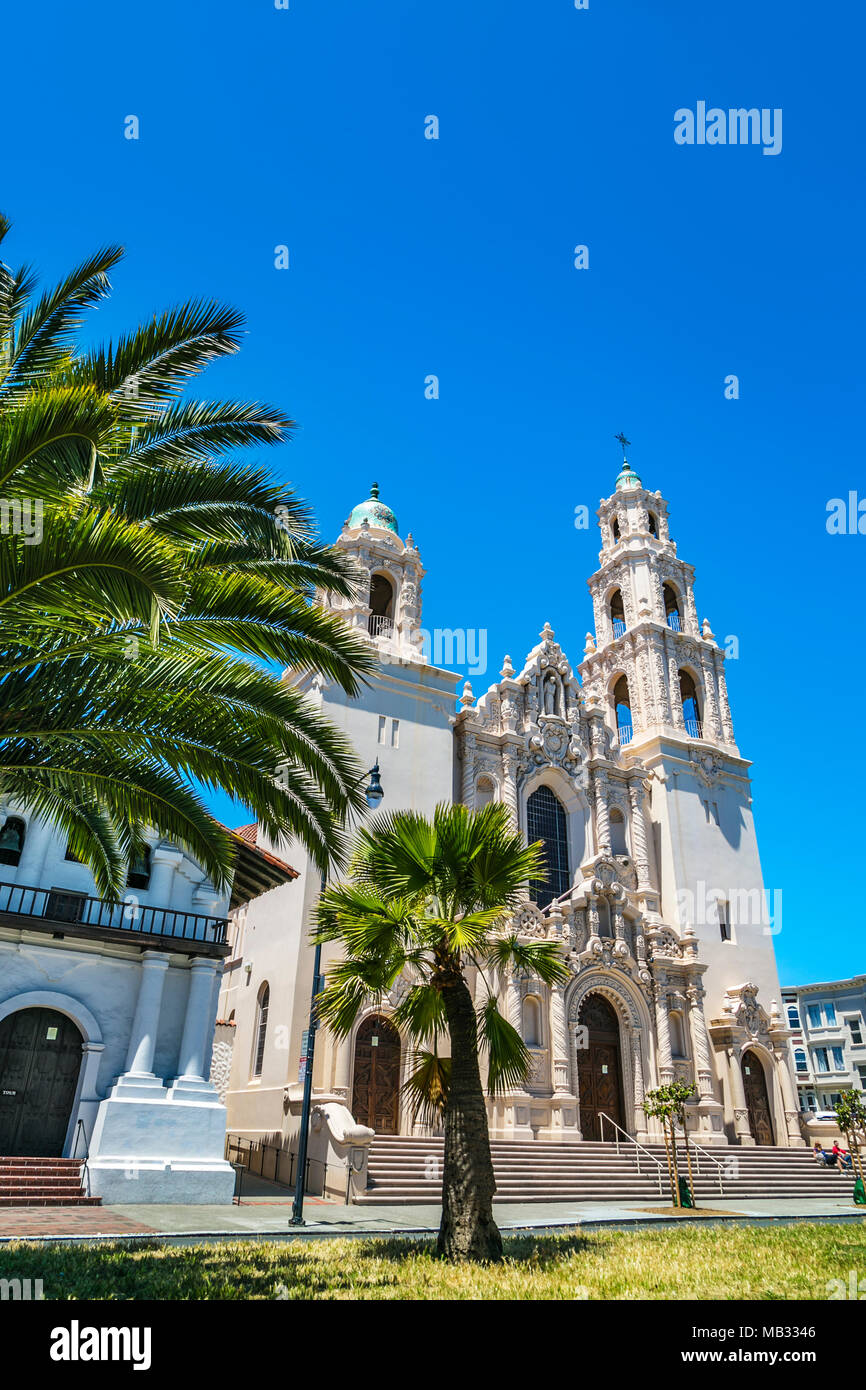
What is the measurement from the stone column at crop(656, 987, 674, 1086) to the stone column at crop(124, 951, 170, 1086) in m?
18.6

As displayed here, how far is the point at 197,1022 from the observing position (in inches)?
794

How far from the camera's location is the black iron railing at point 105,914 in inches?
760

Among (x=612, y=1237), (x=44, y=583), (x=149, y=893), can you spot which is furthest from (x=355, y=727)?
(x=44, y=583)

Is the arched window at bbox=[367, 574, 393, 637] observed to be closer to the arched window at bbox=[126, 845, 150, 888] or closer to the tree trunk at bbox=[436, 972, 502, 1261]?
the arched window at bbox=[126, 845, 150, 888]

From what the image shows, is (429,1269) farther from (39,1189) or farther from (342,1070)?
(342,1070)

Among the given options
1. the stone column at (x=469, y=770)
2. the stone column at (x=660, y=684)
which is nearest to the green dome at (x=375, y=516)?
the stone column at (x=469, y=770)

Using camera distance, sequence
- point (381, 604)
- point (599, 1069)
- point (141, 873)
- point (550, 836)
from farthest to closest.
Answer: point (550, 836)
point (381, 604)
point (599, 1069)
point (141, 873)

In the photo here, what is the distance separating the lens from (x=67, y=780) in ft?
34.6

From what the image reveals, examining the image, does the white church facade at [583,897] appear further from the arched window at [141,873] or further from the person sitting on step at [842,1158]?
the arched window at [141,873]

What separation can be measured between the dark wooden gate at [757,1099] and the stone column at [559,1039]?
8833mm

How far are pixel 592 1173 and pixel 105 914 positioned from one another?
15.0 metres

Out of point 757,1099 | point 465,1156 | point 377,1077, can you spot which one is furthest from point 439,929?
point 757,1099

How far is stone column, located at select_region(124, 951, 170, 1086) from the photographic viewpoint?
19.2 meters

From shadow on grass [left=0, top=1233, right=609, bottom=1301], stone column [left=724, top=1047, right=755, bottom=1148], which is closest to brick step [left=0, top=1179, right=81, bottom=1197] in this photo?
shadow on grass [left=0, top=1233, right=609, bottom=1301]
